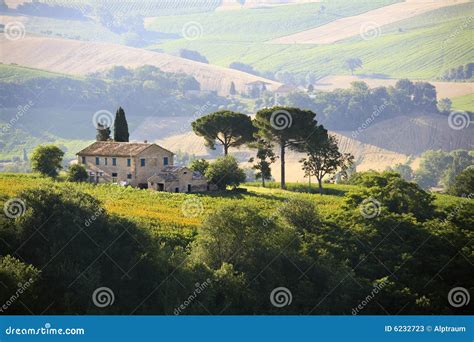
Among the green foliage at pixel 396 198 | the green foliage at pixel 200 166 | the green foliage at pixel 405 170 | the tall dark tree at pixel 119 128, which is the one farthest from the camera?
the green foliage at pixel 405 170

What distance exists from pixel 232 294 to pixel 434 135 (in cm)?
16234

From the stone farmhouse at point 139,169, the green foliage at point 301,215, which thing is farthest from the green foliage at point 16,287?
the stone farmhouse at point 139,169

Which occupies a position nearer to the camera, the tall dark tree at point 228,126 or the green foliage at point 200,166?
the green foliage at point 200,166

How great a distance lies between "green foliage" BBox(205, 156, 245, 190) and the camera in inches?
2756

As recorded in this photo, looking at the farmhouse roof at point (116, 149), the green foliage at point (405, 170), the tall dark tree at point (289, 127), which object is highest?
the tall dark tree at point (289, 127)

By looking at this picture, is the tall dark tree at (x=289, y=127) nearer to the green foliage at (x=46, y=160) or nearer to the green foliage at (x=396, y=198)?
the green foliage at (x=396, y=198)

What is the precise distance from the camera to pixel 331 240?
49312mm

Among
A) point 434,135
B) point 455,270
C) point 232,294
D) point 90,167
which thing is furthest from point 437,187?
point 232,294

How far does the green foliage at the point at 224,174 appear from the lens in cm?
7000

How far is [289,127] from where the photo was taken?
7812 centimetres

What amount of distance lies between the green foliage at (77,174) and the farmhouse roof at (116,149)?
2.30m

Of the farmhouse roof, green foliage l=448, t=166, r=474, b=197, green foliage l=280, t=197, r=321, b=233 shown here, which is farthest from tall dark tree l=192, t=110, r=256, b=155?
green foliage l=280, t=197, r=321, b=233

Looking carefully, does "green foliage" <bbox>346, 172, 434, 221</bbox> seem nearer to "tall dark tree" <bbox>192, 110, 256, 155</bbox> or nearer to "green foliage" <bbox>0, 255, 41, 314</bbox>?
"tall dark tree" <bbox>192, 110, 256, 155</bbox>
